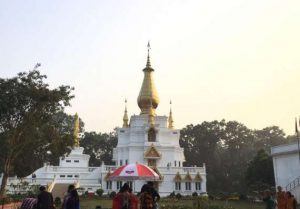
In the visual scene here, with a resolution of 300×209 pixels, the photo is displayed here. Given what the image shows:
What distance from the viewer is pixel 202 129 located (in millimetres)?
71062

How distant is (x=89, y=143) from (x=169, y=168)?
27.8 m

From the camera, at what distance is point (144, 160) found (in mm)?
49656

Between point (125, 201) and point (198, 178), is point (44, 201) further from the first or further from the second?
point (198, 178)

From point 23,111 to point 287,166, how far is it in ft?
75.5

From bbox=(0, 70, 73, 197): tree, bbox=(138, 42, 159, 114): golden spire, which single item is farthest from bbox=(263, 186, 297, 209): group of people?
bbox=(138, 42, 159, 114): golden spire

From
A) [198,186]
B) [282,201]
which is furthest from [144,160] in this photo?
[282,201]

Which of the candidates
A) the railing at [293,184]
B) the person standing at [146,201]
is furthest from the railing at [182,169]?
the person standing at [146,201]

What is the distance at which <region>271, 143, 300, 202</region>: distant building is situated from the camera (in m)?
34.0

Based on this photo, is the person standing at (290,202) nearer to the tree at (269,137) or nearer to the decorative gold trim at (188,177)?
the decorative gold trim at (188,177)

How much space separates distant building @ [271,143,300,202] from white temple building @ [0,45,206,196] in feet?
40.5

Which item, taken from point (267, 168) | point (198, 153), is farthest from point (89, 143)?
point (267, 168)

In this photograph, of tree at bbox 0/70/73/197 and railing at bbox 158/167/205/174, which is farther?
railing at bbox 158/167/205/174

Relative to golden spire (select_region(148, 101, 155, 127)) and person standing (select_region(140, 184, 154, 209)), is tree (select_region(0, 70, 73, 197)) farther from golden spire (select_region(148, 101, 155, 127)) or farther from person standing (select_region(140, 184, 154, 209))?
golden spire (select_region(148, 101, 155, 127))

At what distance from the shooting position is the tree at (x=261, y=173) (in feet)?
145
